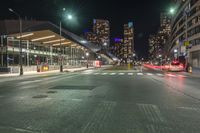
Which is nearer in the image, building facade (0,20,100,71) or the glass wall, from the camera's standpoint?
building facade (0,20,100,71)

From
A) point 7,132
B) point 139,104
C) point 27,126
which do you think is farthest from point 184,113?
point 7,132

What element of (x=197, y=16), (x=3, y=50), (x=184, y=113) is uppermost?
(x=197, y=16)

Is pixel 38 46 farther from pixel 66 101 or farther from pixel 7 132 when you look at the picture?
pixel 7 132

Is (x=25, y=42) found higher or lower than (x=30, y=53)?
higher

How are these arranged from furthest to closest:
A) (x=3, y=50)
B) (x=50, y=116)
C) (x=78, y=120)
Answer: (x=3, y=50)
(x=50, y=116)
(x=78, y=120)

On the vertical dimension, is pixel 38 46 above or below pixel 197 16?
below

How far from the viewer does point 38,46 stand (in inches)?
2532

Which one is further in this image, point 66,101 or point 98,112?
point 66,101

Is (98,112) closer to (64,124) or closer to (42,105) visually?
(64,124)

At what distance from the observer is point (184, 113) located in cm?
872

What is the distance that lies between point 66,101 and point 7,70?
32.8m

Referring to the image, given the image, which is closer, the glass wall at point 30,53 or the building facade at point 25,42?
the building facade at point 25,42

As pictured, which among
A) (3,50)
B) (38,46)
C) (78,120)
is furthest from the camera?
(38,46)

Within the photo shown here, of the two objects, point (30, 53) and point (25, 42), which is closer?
point (25, 42)
